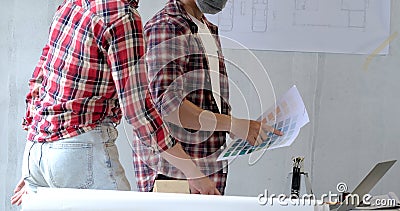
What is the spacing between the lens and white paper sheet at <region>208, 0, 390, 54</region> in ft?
9.86

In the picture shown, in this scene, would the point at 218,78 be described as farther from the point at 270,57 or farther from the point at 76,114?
the point at 270,57

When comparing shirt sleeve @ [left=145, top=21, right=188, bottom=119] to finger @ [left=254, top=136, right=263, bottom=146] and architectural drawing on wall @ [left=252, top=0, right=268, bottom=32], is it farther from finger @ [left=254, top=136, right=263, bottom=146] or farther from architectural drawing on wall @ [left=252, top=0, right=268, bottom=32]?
architectural drawing on wall @ [left=252, top=0, right=268, bottom=32]

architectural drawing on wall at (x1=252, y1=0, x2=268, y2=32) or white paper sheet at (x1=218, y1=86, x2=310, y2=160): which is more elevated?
architectural drawing on wall at (x1=252, y1=0, x2=268, y2=32)

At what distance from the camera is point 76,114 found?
62.9 inches

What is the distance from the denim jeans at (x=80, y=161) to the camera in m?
1.61

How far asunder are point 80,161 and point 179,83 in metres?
0.35

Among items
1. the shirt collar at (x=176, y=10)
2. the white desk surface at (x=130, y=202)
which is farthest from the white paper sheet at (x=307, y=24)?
the white desk surface at (x=130, y=202)

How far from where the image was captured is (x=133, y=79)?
4.89 ft

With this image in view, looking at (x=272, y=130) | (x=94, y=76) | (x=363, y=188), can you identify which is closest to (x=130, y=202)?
(x=363, y=188)

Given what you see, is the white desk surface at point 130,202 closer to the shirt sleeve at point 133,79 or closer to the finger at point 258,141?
the shirt sleeve at point 133,79

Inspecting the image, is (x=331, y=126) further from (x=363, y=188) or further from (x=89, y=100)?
(x=363, y=188)

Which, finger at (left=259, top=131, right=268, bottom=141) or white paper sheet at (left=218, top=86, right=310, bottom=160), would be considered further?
finger at (left=259, top=131, right=268, bottom=141)

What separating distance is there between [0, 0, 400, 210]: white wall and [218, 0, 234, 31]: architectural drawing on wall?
0.11m

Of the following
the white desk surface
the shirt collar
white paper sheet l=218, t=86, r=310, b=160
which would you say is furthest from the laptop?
the shirt collar
